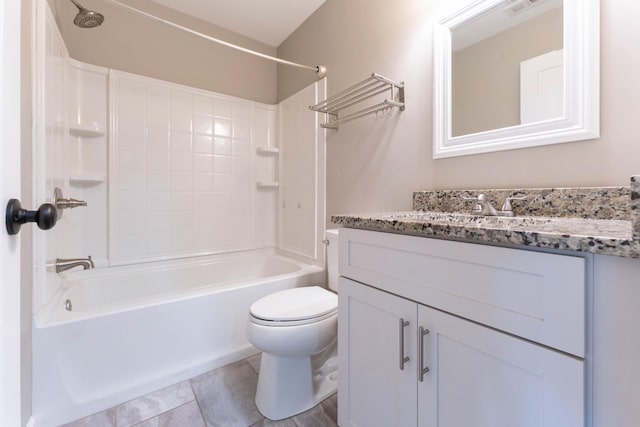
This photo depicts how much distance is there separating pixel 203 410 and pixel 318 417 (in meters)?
0.53

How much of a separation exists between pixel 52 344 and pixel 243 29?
248cm

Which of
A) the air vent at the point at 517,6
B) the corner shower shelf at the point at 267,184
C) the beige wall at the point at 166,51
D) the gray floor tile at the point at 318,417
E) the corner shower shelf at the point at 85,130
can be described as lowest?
the gray floor tile at the point at 318,417

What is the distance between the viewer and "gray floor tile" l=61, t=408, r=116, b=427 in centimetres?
121

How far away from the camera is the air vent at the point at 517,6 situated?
103 centimetres

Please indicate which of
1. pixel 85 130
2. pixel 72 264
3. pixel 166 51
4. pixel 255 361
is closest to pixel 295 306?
pixel 255 361

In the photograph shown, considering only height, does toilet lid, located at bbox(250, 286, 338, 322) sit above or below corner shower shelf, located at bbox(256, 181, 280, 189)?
below

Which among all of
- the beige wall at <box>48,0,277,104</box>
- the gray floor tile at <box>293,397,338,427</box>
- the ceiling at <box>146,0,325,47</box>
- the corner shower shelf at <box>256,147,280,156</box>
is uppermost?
the ceiling at <box>146,0,325,47</box>

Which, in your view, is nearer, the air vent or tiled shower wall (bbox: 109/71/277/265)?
the air vent

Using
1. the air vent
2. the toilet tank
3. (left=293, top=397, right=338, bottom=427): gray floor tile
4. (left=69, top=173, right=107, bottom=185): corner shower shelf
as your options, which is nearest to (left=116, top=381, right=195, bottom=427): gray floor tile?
(left=293, top=397, right=338, bottom=427): gray floor tile

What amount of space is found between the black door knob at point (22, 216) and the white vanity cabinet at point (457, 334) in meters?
0.78

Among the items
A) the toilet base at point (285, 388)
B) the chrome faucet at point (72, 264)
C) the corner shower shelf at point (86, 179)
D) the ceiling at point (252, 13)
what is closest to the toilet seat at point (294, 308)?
the toilet base at point (285, 388)

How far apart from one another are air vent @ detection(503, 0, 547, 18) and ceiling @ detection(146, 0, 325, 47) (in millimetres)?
1390

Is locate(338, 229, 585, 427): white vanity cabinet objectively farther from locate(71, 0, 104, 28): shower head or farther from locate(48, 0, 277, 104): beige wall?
locate(48, 0, 277, 104): beige wall

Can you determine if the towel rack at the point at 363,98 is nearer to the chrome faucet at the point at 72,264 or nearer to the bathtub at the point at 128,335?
the bathtub at the point at 128,335
